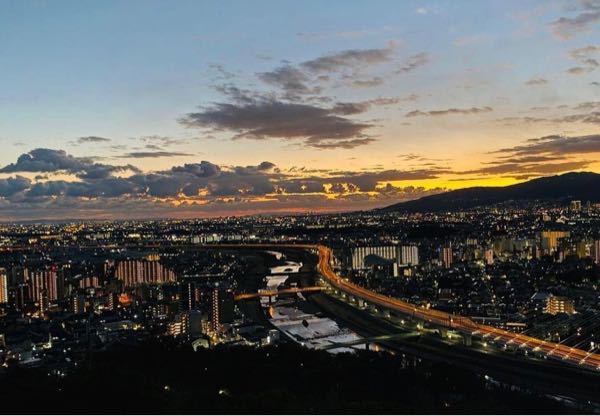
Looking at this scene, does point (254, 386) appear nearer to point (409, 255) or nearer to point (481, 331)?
point (481, 331)

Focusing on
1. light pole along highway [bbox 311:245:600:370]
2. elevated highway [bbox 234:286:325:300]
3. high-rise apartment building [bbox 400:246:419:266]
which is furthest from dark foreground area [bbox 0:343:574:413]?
high-rise apartment building [bbox 400:246:419:266]

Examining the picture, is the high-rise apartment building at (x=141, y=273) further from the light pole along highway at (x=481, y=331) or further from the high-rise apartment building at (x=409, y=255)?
the high-rise apartment building at (x=409, y=255)

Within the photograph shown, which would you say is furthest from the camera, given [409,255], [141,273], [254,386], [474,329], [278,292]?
[409,255]

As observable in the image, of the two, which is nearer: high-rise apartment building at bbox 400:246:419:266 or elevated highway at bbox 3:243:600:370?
elevated highway at bbox 3:243:600:370

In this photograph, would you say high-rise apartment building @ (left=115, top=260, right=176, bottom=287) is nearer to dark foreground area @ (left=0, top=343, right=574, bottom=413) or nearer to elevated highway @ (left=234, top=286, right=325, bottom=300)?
elevated highway @ (left=234, top=286, right=325, bottom=300)

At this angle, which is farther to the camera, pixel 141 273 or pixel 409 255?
pixel 409 255

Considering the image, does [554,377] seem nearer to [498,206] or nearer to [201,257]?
[201,257]

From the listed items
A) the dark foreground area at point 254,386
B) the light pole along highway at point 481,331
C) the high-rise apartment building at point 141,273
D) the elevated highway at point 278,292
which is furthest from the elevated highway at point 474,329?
the high-rise apartment building at point 141,273

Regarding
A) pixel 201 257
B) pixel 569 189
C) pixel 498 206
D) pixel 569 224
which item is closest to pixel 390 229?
pixel 569 224

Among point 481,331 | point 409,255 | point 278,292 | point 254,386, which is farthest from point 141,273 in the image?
point 254,386
